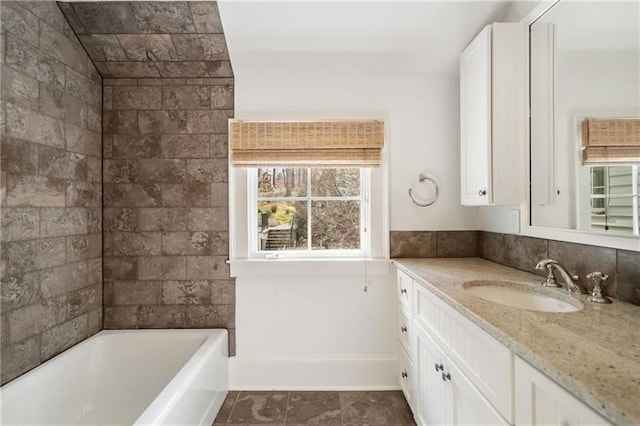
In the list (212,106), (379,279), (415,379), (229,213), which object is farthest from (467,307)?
(212,106)

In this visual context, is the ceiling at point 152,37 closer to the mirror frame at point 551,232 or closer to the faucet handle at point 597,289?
the mirror frame at point 551,232

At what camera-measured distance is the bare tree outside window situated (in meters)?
2.15

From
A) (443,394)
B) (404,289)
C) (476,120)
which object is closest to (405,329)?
(404,289)

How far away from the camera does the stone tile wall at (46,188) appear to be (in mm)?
1423

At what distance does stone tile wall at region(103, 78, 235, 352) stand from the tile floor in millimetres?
504

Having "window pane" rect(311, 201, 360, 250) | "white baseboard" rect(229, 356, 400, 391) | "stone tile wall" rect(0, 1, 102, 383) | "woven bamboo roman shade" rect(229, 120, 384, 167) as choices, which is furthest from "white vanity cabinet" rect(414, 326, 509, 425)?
"stone tile wall" rect(0, 1, 102, 383)

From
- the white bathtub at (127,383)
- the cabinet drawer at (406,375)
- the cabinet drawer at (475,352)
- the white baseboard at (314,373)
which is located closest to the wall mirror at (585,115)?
the cabinet drawer at (475,352)

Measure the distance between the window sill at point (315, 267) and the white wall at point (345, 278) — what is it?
1.7 inches

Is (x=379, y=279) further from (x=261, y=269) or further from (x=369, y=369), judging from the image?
(x=261, y=269)

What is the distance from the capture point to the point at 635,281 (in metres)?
1.08

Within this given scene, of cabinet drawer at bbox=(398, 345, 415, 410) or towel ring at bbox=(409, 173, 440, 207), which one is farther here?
towel ring at bbox=(409, 173, 440, 207)

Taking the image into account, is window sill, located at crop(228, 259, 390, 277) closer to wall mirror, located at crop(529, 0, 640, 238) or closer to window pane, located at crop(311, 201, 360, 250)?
window pane, located at crop(311, 201, 360, 250)

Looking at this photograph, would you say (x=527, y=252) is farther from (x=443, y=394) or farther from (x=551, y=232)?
(x=443, y=394)

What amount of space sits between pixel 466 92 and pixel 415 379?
5.43 ft
